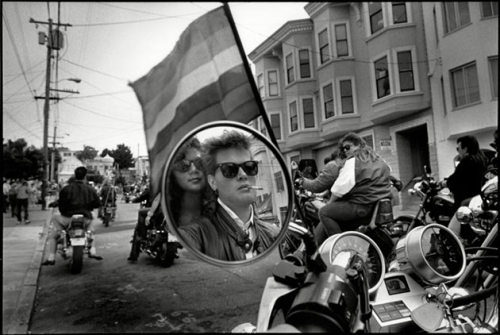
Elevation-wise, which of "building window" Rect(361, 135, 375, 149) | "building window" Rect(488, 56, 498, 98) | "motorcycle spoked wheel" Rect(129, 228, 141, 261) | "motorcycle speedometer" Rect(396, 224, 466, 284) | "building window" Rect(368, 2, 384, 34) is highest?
"building window" Rect(368, 2, 384, 34)

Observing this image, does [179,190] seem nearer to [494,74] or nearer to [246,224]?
[246,224]

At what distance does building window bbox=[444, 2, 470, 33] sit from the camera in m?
0.87

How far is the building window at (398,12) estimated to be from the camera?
0.87 meters

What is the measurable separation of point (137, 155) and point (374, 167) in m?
0.71

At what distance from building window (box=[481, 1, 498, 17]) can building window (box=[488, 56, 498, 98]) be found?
10cm

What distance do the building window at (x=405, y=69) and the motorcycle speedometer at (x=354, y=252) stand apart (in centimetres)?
50

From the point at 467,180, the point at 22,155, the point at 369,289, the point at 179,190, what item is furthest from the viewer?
the point at 467,180

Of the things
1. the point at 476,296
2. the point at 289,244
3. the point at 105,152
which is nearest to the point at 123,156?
the point at 105,152

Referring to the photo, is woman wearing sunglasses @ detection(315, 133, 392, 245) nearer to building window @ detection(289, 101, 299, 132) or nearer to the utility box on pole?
building window @ detection(289, 101, 299, 132)

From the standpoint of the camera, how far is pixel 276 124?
0.91 m

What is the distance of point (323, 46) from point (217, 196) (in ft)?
1.47

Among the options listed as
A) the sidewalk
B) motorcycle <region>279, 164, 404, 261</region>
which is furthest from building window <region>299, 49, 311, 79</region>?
the sidewalk

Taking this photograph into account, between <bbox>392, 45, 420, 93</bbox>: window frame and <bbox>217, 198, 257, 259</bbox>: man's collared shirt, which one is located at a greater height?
<bbox>392, 45, 420, 93</bbox>: window frame

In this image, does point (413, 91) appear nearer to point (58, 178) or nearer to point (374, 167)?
point (374, 167)
